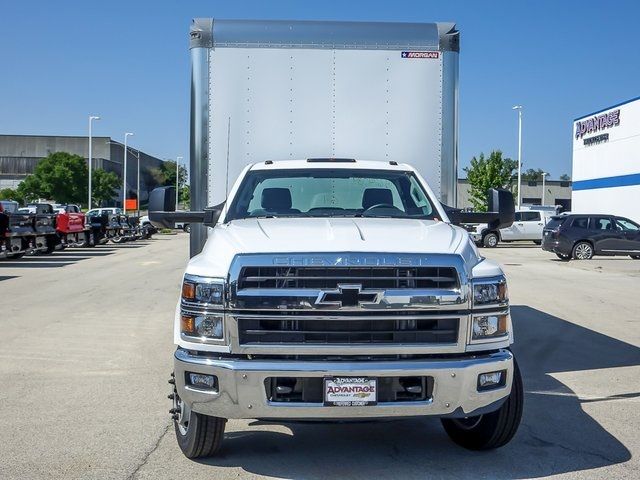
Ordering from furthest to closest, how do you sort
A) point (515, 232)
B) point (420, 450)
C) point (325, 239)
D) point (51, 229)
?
1. point (515, 232)
2. point (51, 229)
3. point (420, 450)
4. point (325, 239)

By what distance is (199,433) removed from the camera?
4715mm

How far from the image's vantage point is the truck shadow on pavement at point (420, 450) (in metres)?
4.73

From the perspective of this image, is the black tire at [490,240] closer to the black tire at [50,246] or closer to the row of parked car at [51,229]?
the row of parked car at [51,229]

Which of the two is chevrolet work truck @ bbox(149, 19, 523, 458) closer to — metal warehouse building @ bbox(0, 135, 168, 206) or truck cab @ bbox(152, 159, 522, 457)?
truck cab @ bbox(152, 159, 522, 457)

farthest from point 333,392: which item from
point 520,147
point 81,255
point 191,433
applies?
point 520,147

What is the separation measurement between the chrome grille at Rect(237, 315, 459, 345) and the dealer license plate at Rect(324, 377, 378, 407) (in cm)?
22

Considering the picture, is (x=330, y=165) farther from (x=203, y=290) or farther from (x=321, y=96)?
(x=203, y=290)

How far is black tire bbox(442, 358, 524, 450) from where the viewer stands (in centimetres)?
484

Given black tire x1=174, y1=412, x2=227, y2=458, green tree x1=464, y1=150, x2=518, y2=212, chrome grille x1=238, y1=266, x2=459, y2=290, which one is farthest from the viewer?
green tree x1=464, y1=150, x2=518, y2=212

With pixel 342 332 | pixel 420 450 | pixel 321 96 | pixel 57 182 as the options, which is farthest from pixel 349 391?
pixel 57 182

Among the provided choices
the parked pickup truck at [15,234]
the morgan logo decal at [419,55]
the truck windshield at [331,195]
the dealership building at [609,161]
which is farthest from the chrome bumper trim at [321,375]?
the dealership building at [609,161]

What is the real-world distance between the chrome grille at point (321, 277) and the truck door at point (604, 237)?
77.6ft

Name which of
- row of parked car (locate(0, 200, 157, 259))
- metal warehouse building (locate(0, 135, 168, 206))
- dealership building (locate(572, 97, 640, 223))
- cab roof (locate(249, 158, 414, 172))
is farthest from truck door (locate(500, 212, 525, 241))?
metal warehouse building (locate(0, 135, 168, 206))

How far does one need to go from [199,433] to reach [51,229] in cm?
2354
